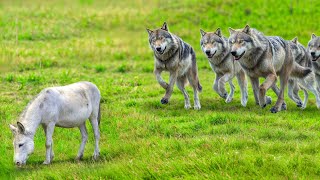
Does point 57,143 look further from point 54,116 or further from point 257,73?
point 257,73

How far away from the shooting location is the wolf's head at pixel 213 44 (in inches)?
649

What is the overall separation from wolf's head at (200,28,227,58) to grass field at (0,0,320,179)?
4.64 feet

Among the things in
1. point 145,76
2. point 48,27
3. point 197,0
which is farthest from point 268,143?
point 197,0

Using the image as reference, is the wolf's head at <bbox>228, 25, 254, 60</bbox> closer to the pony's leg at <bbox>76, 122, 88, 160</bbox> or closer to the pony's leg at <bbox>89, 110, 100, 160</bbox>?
the pony's leg at <bbox>89, 110, 100, 160</bbox>

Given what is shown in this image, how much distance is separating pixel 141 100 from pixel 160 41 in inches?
72.1

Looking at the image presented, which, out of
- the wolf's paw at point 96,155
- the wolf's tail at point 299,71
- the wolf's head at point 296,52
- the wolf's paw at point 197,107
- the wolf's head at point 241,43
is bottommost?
the wolf's paw at point 197,107

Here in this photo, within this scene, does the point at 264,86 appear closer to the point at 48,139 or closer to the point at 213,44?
the point at 213,44

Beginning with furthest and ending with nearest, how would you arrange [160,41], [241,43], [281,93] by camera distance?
[160,41], [281,93], [241,43]

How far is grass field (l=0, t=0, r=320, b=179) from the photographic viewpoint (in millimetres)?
10539

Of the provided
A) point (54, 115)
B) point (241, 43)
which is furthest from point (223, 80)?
point (54, 115)

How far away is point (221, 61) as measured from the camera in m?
17.0

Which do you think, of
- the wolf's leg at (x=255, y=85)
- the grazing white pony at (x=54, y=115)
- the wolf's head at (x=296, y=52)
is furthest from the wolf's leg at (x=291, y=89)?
the grazing white pony at (x=54, y=115)

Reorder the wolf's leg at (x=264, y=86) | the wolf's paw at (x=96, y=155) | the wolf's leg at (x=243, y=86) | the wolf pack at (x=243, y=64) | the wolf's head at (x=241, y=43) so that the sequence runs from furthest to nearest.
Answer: the wolf's leg at (x=243, y=86) < the wolf pack at (x=243, y=64) < the wolf's head at (x=241, y=43) < the wolf's leg at (x=264, y=86) < the wolf's paw at (x=96, y=155)

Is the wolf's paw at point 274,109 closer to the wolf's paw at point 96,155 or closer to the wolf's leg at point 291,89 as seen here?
the wolf's leg at point 291,89
